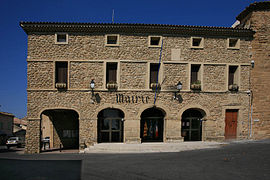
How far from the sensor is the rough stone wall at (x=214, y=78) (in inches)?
470

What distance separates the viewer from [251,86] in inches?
476

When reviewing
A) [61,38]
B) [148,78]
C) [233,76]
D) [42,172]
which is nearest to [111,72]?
[148,78]

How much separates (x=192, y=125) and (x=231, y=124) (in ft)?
10.3

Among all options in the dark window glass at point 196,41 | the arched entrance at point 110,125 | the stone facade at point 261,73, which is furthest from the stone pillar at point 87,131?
the stone facade at point 261,73

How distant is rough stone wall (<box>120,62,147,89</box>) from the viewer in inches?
452

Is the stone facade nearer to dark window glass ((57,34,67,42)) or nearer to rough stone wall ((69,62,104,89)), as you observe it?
rough stone wall ((69,62,104,89))

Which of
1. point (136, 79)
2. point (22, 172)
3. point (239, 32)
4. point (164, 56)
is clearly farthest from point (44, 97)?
point (239, 32)

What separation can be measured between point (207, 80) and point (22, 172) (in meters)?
13.0

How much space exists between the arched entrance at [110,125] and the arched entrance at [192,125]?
5.57 metres

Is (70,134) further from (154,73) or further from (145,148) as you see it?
(154,73)

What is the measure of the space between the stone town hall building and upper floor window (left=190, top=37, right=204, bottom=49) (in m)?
0.08

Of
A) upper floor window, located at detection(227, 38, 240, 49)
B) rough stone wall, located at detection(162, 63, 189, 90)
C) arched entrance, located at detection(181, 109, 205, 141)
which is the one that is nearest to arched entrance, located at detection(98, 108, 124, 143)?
rough stone wall, located at detection(162, 63, 189, 90)

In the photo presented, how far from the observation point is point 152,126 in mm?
12680

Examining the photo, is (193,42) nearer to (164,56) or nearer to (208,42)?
(208,42)
